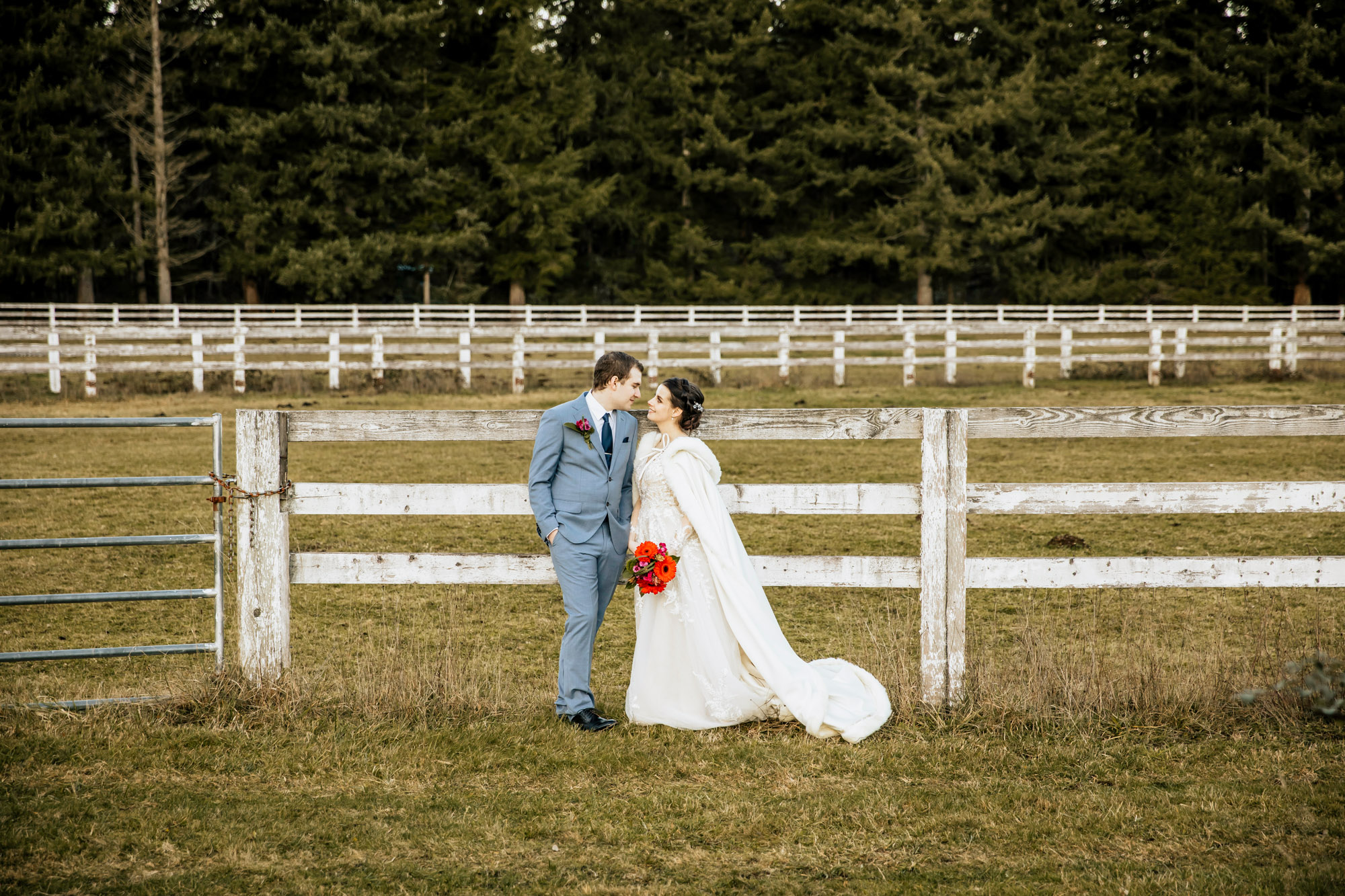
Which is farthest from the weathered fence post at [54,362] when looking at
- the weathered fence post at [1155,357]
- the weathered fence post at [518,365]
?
the weathered fence post at [1155,357]

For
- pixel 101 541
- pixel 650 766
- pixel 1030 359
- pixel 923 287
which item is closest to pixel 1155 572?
pixel 650 766

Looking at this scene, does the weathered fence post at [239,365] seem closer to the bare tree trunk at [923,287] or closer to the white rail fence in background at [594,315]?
the white rail fence in background at [594,315]

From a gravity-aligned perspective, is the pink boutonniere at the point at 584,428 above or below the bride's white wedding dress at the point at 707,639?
above

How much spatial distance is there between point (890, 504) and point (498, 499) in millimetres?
1703

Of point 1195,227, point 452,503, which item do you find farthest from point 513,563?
point 1195,227

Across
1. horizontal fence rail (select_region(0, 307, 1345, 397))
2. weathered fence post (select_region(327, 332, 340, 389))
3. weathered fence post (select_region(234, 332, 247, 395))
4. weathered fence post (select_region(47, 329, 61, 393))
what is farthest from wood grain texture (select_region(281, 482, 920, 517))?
weathered fence post (select_region(47, 329, 61, 393))

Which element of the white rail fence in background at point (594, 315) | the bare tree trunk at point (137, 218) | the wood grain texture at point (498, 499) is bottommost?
the wood grain texture at point (498, 499)

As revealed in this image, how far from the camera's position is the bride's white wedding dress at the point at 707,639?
15.6ft

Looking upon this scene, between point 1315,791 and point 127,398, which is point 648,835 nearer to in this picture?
point 1315,791

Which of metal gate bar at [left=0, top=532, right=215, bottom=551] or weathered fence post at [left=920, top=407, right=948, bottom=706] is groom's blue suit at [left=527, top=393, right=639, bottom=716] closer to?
weathered fence post at [left=920, top=407, right=948, bottom=706]

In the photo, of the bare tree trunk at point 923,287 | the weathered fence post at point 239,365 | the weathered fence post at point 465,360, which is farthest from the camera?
the bare tree trunk at point 923,287

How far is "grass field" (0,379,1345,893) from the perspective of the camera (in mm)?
3629

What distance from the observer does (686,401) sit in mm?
4887

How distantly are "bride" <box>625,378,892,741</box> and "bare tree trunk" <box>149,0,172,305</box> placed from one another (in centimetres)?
3912
